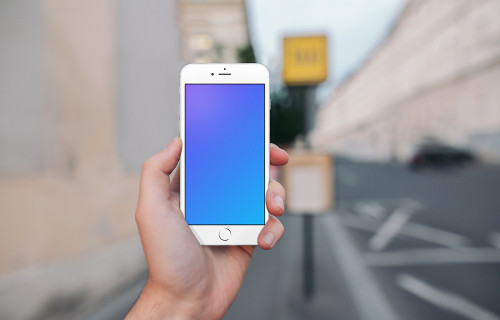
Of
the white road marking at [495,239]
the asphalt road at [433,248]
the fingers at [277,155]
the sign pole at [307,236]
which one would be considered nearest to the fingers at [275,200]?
the fingers at [277,155]

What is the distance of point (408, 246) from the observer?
6.11 metres

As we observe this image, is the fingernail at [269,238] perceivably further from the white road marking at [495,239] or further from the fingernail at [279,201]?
the white road marking at [495,239]

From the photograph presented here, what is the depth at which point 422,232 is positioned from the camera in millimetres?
7000

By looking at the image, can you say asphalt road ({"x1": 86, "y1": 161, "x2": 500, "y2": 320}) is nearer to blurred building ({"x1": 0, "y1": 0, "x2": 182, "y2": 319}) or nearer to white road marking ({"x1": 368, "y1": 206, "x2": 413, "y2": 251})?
white road marking ({"x1": 368, "y1": 206, "x2": 413, "y2": 251})

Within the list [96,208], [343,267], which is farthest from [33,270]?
[343,267]

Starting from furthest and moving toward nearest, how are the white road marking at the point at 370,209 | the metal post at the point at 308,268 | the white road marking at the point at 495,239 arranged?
the white road marking at the point at 370,209 → the white road marking at the point at 495,239 → the metal post at the point at 308,268

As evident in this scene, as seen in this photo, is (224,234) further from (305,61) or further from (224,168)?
(305,61)

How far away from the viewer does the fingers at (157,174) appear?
148 cm

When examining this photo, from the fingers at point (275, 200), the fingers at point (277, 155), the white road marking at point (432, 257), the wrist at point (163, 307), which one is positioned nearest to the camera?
the wrist at point (163, 307)

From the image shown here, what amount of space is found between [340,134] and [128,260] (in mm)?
78026

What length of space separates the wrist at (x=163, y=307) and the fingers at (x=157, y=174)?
0.40m

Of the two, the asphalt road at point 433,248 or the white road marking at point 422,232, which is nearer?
the asphalt road at point 433,248

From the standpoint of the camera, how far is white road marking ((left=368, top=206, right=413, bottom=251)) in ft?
20.7

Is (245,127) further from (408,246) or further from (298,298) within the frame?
(408,246)
